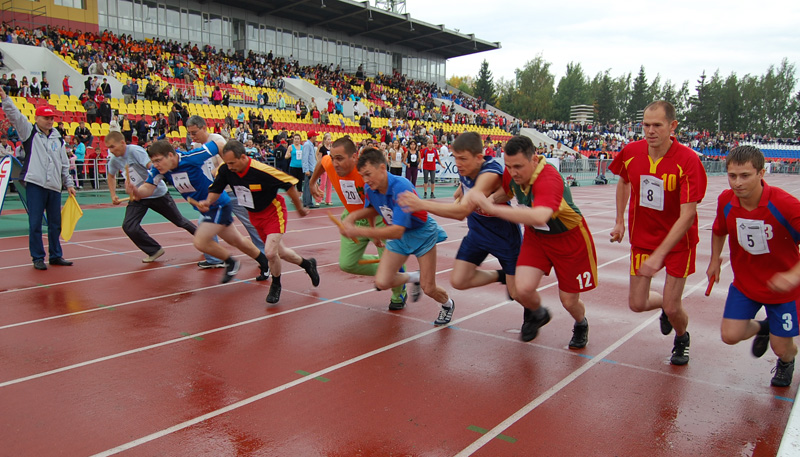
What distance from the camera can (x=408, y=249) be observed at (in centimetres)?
550

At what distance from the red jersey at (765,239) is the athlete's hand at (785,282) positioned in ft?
1.30

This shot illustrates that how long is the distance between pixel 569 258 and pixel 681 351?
3.97 ft

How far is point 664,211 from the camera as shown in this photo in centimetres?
450

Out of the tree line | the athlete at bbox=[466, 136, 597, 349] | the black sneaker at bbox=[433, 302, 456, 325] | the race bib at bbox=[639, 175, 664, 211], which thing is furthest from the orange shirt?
the tree line

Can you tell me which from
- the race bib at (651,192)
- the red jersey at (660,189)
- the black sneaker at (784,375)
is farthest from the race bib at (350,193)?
the black sneaker at (784,375)

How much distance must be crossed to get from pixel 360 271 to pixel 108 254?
5.26 m

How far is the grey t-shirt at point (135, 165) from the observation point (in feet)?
27.7

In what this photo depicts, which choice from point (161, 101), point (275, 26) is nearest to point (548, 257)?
point (161, 101)

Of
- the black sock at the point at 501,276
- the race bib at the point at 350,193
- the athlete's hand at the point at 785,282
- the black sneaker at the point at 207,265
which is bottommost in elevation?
the black sneaker at the point at 207,265

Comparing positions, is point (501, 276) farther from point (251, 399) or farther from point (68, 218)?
point (68, 218)

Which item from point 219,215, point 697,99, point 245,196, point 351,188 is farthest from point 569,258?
point 697,99

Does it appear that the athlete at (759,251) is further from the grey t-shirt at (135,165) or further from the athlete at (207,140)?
the grey t-shirt at (135,165)

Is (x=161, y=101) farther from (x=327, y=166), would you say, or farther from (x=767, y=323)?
(x=767, y=323)

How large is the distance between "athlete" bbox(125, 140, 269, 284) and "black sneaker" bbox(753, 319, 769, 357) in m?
5.45
